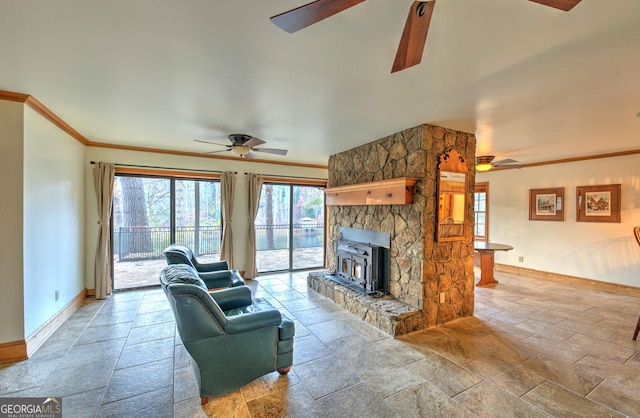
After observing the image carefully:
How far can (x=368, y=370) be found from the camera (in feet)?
8.51

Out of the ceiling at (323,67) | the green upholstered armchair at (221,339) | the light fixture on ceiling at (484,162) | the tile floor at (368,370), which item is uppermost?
the ceiling at (323,67)

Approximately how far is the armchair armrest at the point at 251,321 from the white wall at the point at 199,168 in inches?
145

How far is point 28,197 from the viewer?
286cm

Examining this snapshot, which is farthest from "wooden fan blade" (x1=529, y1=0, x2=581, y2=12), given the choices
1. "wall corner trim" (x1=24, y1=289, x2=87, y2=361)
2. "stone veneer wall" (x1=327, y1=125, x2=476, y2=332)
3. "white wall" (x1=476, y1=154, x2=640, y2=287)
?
"white wall" (x1=476, y1=154, x2=640, y2=287)

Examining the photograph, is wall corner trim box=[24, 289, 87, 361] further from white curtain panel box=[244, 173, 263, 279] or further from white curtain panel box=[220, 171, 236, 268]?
white curtain panel box=[244, 173, 263, 279]

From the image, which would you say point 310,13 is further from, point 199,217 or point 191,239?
point 191,239

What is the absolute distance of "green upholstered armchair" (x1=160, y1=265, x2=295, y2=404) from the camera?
2.06 meters

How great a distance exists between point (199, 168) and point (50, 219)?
248 cm

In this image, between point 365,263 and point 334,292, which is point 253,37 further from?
point 334,292

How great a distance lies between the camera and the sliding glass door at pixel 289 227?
6395 mm

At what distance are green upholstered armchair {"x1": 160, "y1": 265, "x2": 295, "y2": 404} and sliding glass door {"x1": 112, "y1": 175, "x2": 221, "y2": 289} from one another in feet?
10.7

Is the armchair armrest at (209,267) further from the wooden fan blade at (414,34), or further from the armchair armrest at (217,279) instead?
the wooden fan blade at (414,34)

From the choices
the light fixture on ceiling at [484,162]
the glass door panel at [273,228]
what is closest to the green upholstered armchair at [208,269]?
the glass door panel at [273,228]

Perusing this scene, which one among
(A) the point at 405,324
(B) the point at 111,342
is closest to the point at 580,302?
(A) the point at 405,324
